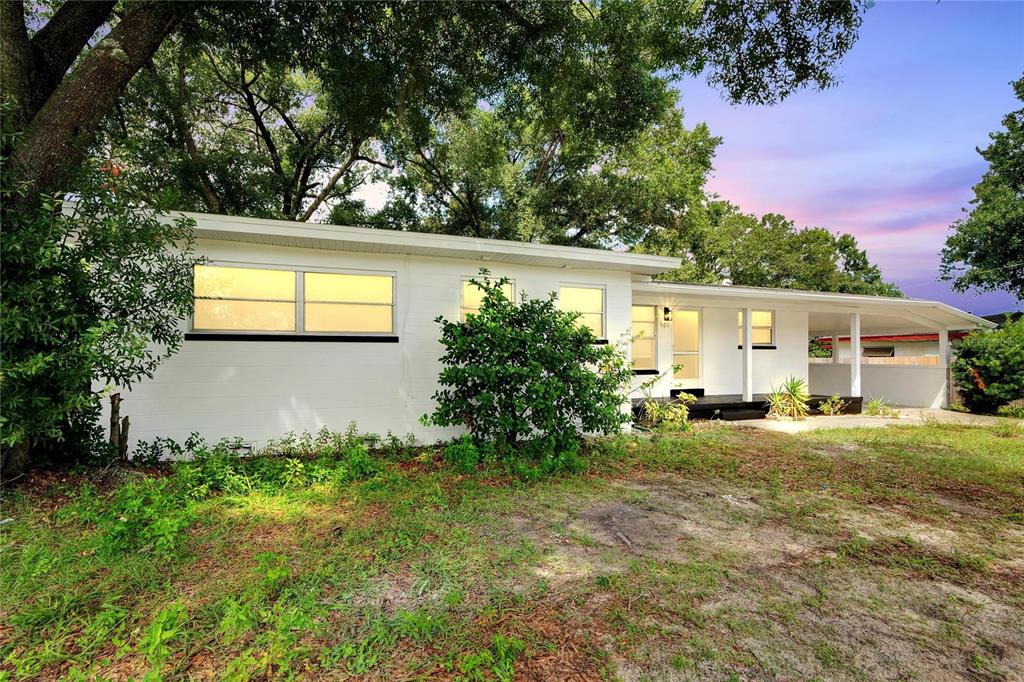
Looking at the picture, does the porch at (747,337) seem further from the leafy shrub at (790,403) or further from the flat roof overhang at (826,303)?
the leafy shrub at (790,403)

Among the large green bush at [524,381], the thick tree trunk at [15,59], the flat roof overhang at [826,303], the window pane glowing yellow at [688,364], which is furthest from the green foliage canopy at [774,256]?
the thick tree trunk at [15,59]

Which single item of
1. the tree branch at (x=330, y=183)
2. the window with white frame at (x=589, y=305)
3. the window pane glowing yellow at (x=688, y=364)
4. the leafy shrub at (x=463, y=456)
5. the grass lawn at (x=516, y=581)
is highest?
the tree branch at (x=330, y=183)

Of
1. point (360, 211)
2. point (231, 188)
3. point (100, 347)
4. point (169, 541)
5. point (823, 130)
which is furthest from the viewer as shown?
point (360, 211)

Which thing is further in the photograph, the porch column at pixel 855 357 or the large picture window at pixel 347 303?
the porch column at pixel 855 357

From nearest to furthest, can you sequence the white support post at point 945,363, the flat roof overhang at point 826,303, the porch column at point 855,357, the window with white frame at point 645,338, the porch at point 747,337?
1. the flat roof overhang at point 826,303
2. the porch at point 747,337
3. the window with white frame at point 645,338
4. the porch column at point 855,357
5. the white support post at point 945,363

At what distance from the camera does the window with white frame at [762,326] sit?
10.9 m

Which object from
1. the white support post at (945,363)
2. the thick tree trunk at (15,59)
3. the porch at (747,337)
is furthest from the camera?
the white support post at (945,363)

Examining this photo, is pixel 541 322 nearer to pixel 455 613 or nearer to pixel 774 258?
pixel 455 613

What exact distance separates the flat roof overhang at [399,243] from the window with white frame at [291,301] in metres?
0.44

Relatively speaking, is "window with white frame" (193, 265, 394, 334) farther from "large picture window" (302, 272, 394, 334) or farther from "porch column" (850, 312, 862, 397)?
"porch column" (850, 312, 862, 397)

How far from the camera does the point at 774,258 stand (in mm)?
33125

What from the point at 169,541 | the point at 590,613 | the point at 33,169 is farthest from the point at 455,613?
Answer: the point at 33,169

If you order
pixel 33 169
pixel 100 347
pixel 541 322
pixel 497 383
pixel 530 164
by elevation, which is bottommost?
pixel 497 383

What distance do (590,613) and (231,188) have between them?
1443 centimetres
